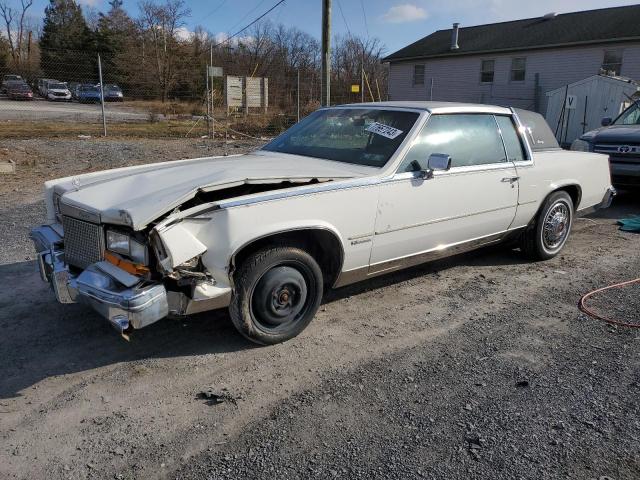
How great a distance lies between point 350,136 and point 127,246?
2.23 m

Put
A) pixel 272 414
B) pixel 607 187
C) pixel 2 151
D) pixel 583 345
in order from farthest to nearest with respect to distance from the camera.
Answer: pixel 2 151 < pixel 607 187 < pixel 583 345 < pixel 272 414

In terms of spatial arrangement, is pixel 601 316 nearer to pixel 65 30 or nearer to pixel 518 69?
pixel 518 69

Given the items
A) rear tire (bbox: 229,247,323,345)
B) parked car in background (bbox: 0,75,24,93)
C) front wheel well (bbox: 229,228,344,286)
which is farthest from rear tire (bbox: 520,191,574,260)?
parked car in background (bbox: 0,75,24,93)

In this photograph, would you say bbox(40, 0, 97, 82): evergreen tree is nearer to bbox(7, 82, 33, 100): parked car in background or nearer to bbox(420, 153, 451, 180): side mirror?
bbox(7, 82, 33, 100): parked car in background

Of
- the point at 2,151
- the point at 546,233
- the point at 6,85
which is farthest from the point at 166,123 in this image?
the point at 546,233

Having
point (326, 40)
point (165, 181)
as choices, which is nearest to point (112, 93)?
point (326, 40)

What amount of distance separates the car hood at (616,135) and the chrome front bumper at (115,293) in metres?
8.58

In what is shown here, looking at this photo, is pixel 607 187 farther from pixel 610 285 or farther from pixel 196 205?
pixel 196 205

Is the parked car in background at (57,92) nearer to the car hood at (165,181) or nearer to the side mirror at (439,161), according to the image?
the car hood at (165,181)

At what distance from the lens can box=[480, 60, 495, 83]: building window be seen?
95.1ft

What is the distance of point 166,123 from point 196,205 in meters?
21.0

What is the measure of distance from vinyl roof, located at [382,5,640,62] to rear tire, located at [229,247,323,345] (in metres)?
25.3

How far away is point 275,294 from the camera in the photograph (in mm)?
3549

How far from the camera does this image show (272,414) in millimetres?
2924
